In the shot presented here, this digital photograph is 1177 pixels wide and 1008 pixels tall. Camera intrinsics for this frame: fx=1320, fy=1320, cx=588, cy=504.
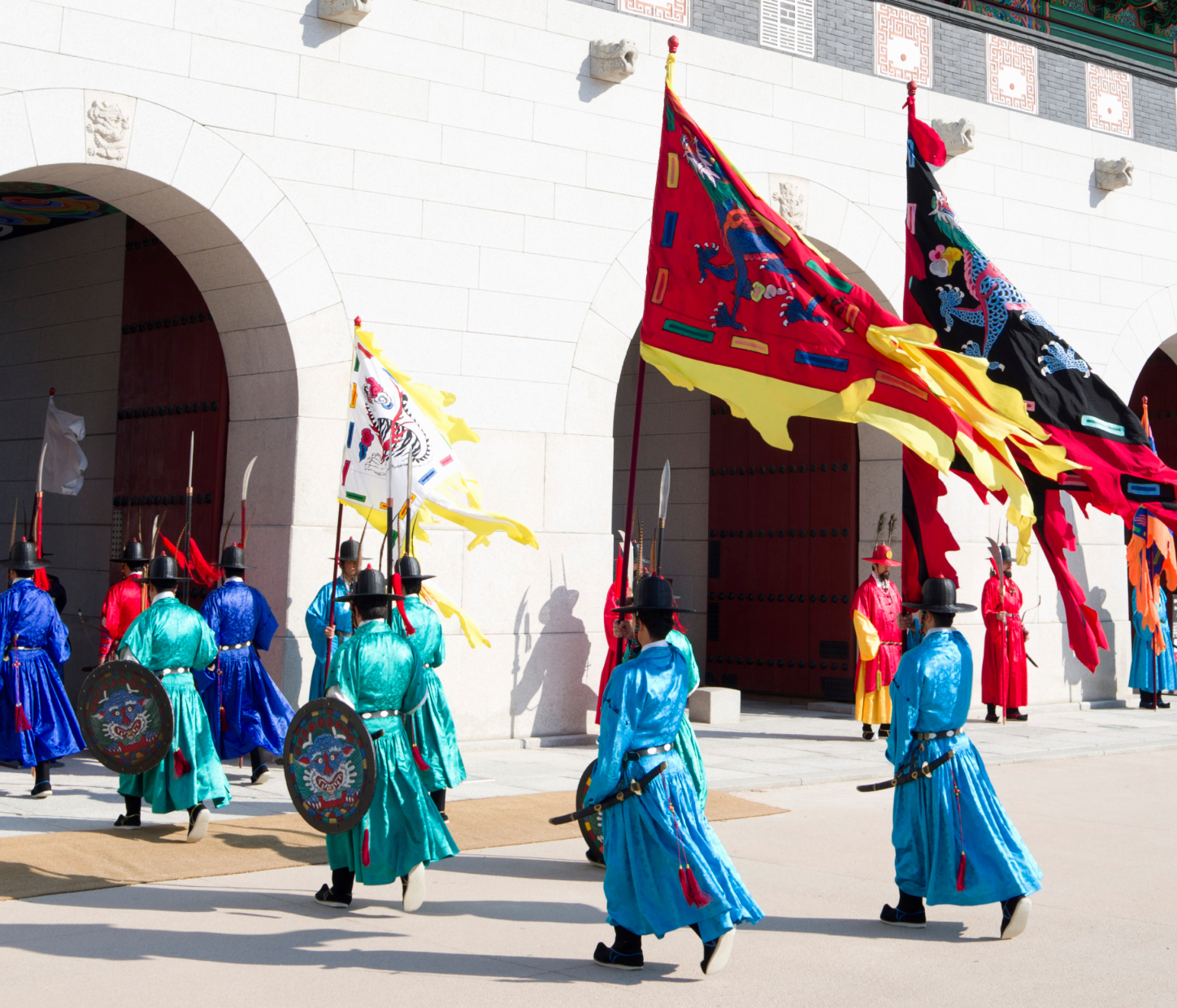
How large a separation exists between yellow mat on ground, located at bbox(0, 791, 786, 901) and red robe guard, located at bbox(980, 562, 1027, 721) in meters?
5.59

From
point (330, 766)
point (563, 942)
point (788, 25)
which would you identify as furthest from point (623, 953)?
point (788, 25)

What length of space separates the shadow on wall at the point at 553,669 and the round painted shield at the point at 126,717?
4.23 m

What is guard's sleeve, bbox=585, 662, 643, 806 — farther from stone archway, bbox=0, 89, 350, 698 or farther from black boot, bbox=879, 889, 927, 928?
stone archway, bbox=0, 89, 350, 698

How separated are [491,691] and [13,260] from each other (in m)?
7.92

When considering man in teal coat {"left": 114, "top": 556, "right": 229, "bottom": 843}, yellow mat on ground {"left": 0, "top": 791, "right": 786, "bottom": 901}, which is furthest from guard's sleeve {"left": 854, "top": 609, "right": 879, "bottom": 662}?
man in teal coat {"left": 114, "top": 556, "right": 229, "bottom": 843}

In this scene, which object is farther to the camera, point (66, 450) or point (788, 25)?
point (788, 25)

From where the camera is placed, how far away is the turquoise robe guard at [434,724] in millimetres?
7500

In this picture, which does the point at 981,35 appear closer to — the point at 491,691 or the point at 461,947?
the point at 491,691

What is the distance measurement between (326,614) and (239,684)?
0.76 metres

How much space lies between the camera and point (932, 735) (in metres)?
5.91

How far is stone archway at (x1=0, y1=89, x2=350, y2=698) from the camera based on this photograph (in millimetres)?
9281

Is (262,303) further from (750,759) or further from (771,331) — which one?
(750,759)

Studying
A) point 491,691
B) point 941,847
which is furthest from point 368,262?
point 941,847

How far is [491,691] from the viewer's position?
10.5 meters
